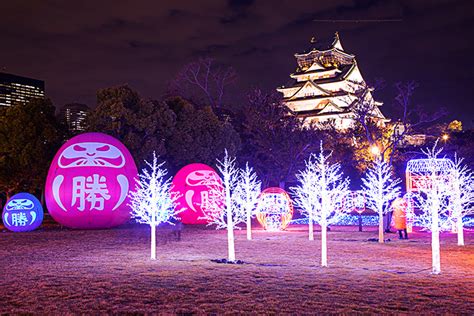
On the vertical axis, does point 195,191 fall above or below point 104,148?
below

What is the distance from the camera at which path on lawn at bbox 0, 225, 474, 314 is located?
28.4 ft

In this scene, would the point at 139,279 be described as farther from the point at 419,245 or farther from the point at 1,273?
the point at 419,245

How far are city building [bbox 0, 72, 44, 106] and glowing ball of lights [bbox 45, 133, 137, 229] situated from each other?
186 feet

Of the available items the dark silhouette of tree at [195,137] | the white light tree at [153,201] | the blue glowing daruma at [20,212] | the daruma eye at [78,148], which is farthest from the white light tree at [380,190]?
the blue glowing daruma at [20,212]

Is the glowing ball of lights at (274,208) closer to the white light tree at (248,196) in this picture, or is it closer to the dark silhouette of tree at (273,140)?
the white light tree at (248,196)

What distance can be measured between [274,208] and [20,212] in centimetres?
1095

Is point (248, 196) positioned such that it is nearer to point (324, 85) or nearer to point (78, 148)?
point (78, 148)

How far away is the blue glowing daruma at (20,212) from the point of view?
2194cm

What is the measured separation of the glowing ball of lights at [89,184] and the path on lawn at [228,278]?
1.98 meters

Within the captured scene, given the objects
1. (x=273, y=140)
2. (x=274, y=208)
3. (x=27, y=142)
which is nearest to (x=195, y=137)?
(x=273, y=140)

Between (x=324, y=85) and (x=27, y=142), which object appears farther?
(x=324, y=85)

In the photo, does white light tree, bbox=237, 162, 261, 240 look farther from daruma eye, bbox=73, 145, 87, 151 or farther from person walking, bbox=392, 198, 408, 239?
daruma eye, bbox=73, 145, 87, 151

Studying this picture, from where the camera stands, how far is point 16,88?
75.1 meters

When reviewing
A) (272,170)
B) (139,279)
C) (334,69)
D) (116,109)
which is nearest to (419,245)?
(139,279)
